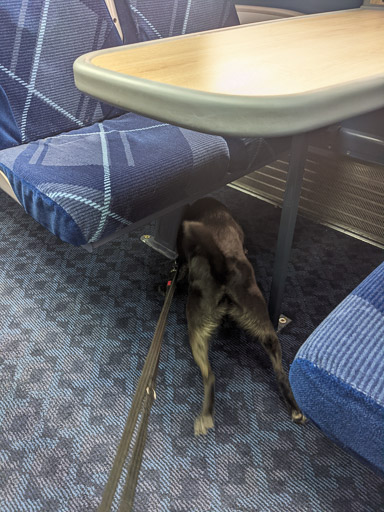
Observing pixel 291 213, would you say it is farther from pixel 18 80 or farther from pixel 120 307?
pixel 18 80

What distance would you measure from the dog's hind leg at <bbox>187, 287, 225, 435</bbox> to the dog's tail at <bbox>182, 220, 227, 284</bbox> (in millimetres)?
75

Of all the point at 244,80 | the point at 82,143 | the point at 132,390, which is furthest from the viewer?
the point at 82,143

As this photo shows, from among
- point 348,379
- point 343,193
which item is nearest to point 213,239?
point 348,379

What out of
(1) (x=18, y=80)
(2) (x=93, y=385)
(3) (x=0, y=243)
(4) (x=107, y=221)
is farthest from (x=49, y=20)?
(2) (x=93, y=385)

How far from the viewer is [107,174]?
111cm

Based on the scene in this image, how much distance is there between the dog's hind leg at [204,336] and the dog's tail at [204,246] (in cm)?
8

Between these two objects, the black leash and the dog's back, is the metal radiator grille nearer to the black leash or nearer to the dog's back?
the dog's back

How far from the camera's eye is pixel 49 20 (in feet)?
4.40

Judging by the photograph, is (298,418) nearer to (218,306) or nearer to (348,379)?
(218,306)

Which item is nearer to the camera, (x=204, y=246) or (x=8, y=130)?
(x=204, y=246)

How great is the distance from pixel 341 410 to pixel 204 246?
25.6 inches

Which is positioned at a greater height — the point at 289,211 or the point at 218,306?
the point at 289,211

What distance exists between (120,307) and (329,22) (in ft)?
3.98

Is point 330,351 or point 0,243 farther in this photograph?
point 0,243
